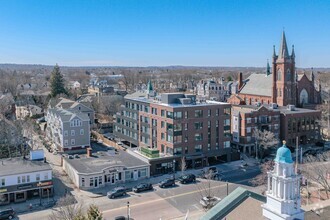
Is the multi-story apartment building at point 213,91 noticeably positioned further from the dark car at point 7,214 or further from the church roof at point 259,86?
the dark car at point 7,214

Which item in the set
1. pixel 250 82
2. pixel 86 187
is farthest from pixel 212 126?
pixel 250 82

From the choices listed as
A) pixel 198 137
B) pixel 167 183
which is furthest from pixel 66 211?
pixel 198 137

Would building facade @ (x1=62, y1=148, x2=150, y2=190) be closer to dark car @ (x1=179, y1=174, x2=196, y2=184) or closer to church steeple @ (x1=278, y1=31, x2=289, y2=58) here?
dark car @ (x1=179, y1=174, x2=196, y2=184)

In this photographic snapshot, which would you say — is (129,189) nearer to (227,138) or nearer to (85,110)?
(227,138)

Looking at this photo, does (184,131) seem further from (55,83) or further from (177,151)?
(55,83)

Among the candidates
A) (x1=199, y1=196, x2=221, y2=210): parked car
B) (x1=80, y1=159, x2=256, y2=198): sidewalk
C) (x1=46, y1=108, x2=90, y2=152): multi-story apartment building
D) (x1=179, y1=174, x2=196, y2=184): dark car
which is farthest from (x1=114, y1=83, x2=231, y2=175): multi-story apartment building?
(x1=199, y1=196, x2=221, y2=210): parked car
